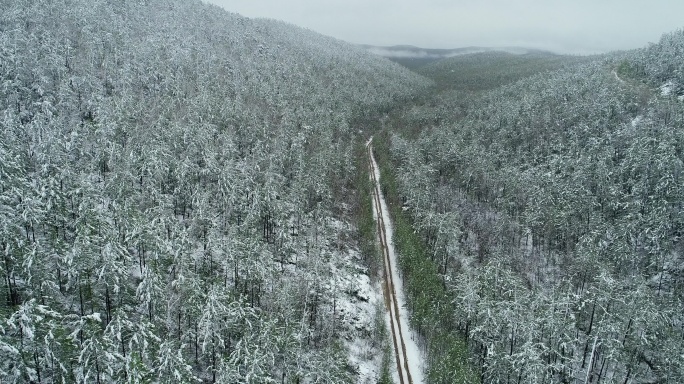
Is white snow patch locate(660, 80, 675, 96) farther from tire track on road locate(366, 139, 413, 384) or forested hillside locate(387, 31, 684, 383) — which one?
tire track on road locate(366, 139, 413, 384)

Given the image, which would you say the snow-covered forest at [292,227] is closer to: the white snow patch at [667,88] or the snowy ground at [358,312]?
the snowy ground at [358,312]

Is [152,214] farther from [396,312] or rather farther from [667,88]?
[667,88]

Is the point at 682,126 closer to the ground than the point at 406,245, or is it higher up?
higher up

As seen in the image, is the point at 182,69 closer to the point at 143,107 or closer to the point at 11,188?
the point at 143,107

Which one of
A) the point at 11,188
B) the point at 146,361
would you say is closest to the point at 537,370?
the point at 146,361

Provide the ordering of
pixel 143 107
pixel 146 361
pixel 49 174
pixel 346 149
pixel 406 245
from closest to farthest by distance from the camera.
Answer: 1. pixel 146 361
2. pixel 49 174
3. pixel 406 245
4. pixel 143 107
5. pixel 346 149

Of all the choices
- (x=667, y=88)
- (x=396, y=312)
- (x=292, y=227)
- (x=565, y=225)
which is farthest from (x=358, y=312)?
(x=667, y=88)

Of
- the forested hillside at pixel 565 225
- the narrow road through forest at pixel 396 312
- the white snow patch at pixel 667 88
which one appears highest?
the white snow patch at pixel 667 88

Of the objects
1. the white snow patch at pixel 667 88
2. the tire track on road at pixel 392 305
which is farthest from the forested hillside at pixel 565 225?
the tire track on road at pixel 392 305
